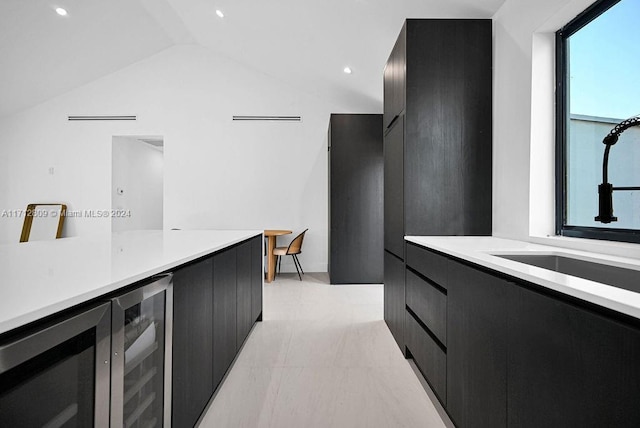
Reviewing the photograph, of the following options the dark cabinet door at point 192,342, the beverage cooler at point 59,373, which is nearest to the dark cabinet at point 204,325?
the dark cabinet door at point 192,342

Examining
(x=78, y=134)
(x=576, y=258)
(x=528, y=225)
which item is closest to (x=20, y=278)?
(x=576, y=258)

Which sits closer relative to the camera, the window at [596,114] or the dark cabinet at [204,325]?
the dark cabinet at [204,325]

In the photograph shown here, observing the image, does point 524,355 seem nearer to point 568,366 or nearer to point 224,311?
point 568,366

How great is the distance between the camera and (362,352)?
255 cm

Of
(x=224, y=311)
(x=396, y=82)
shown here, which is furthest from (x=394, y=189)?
(x=224, y=311)

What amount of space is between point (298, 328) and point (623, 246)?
2348 millimetres

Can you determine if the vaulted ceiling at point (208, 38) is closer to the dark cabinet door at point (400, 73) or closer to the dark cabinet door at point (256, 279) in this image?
the dark cabinet door at point (400, 73)

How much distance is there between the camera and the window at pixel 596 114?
1.55 m

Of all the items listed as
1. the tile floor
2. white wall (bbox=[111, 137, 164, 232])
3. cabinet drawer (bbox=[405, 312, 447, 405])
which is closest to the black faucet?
cabinet drawer (bbox=[405, 312, 447, 405])

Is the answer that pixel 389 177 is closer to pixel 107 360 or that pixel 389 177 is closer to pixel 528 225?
pixel 528 225

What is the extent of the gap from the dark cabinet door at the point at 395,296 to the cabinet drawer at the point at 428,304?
19cm

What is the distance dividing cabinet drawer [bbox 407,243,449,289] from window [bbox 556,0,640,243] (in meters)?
0.66

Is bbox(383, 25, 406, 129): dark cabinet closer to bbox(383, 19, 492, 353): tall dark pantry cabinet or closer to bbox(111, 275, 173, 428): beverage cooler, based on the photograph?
bbox(383, 19, 492, 353): tall dark pantry cabinet

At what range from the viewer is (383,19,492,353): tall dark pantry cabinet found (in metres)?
2.38
